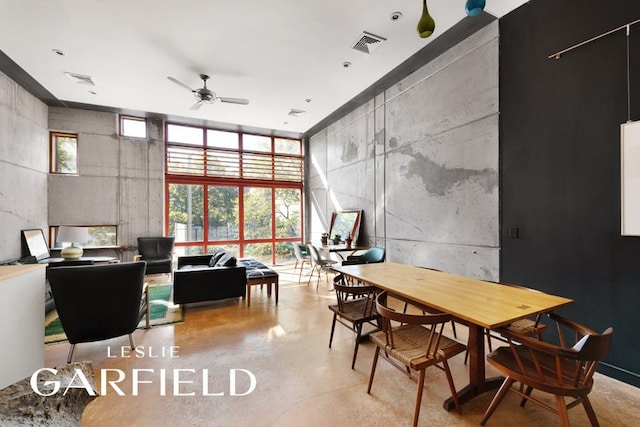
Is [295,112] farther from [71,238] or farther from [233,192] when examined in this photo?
[71,238]

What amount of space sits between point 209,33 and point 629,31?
4.19 meters

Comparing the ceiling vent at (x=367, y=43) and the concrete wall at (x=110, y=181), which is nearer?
the ceiling vent at (x=367, y=43)

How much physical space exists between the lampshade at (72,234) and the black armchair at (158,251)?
102cm

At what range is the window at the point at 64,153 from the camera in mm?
5727

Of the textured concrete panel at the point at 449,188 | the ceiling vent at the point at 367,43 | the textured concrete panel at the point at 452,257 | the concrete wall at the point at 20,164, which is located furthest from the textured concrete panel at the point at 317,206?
the concrete wall at the point at 20,164

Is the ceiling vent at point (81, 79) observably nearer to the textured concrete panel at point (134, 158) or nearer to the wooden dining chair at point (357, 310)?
the textured concrete panel at point (134, 158)

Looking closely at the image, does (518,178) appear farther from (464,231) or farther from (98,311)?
(98,311)

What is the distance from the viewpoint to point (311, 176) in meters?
7.86

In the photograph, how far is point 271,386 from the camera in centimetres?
216

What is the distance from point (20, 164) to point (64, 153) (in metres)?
1.35

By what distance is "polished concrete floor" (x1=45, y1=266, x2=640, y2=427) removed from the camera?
182 centimetres

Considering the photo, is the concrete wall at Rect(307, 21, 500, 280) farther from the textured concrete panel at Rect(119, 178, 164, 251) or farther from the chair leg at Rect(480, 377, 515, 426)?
the textured concrete panel at Rect(119, 178, 164, 251)

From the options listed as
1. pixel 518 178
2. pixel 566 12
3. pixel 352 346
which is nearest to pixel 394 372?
pixel 352 346

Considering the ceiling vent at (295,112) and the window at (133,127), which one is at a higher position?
the ceiling vent at (295,112)
